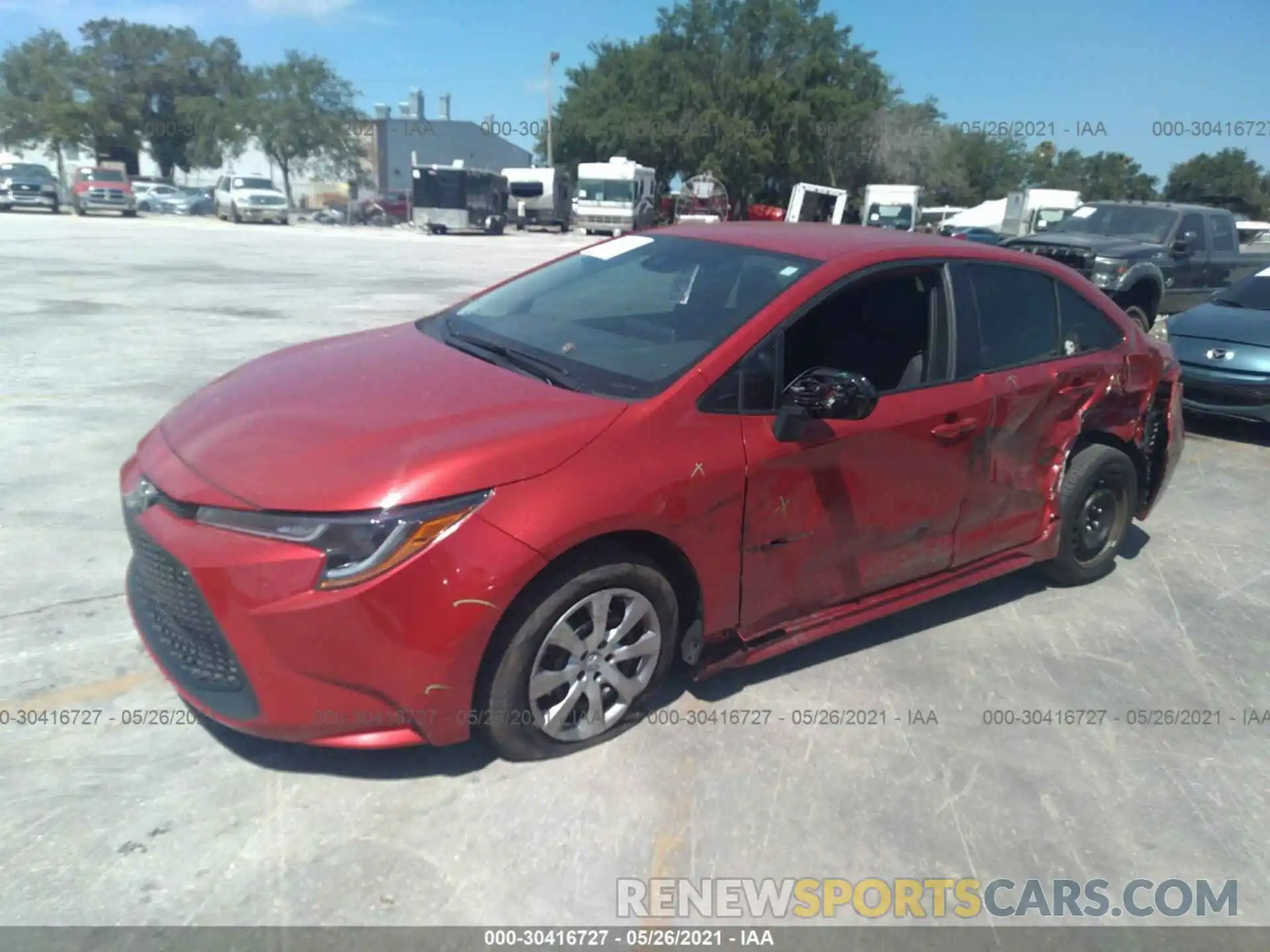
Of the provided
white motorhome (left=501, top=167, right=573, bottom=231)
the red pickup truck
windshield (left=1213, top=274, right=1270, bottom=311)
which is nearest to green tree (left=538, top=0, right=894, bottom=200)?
white motorhome (left=501, top=167, right=573, bottom=231)

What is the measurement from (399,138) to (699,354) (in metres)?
80.8

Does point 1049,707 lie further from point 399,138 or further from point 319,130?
point 399,138

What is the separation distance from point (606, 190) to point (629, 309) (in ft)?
128

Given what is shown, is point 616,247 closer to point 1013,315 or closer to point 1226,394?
point 1013,315

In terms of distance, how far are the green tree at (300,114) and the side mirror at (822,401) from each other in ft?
192

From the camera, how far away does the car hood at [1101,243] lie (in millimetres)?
11766

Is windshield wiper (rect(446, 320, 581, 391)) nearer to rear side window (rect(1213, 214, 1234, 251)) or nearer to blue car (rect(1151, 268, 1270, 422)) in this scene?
blue car (rect(1151, 268, 1270, 422))

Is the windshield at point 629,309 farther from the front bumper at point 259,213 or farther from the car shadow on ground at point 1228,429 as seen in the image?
the front bumper at point 259,213

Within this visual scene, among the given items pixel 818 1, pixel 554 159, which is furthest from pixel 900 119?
pixel 554 159

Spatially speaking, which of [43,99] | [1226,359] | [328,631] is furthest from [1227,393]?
[43,99]

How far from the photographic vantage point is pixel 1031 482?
14.7 ft

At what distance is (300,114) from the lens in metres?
55.8

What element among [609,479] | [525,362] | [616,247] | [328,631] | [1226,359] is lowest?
[328,631]

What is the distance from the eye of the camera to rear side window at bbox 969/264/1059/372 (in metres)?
4.27
